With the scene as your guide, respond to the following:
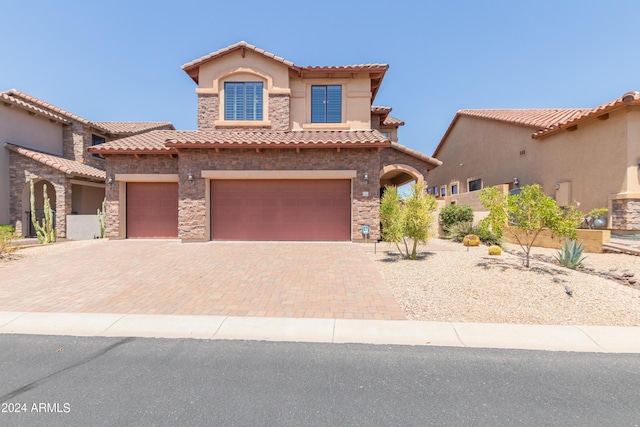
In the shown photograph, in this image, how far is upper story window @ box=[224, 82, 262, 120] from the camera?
45.9 ft

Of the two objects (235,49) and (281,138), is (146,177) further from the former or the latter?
(235,49)

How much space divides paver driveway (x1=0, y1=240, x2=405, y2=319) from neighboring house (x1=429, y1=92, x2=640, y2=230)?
11.3 meters

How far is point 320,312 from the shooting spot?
4977 mm

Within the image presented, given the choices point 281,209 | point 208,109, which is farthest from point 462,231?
point 208,109

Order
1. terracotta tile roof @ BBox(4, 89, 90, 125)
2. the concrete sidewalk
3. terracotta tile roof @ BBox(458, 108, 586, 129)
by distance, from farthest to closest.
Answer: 1. terracotta tile roof @ BBox(4, 89, 90, 125)
2. terracotta tile roof @ BBox(458, 108, 586, 129)
3. the concrete sidewalk

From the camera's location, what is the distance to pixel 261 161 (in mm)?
11820

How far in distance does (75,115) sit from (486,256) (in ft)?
81.3

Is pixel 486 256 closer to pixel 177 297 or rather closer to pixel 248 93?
pixel 177 297

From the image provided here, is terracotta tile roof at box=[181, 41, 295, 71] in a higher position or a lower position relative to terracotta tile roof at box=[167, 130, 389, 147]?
higher

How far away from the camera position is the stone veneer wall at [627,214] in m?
10.7

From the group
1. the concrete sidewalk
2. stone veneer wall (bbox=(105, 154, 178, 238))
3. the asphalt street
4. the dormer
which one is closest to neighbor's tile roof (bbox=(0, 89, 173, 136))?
stone veneer wall (bbox=(105, 154, 178, 238))

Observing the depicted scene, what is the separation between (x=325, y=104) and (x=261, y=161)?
5285mm

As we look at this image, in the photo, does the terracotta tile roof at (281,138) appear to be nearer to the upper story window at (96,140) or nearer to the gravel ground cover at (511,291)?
the gravel ground cover at (511,291)

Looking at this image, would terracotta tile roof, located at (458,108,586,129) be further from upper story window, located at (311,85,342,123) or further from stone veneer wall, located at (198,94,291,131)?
stone veneer wall, located at (198,94,291,131)
